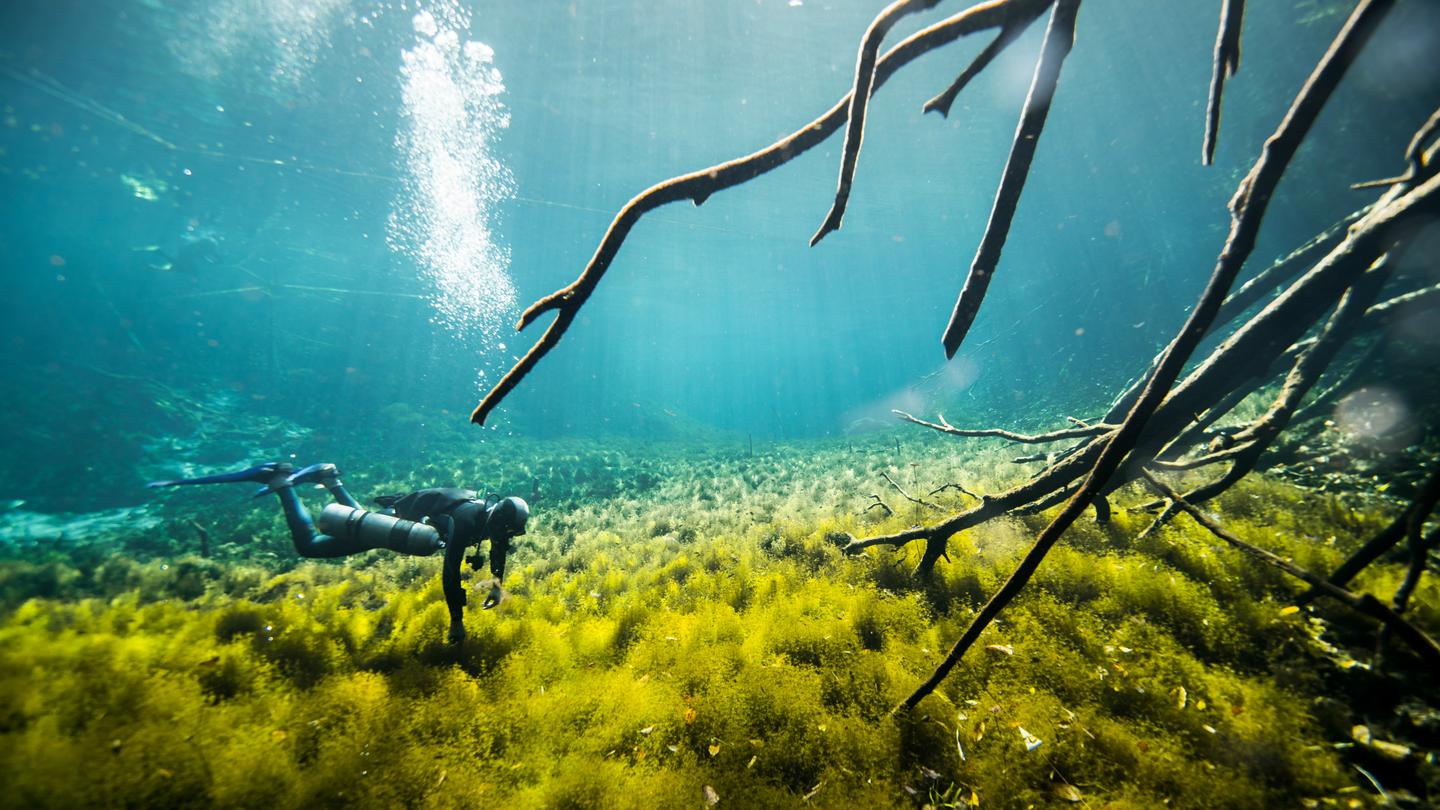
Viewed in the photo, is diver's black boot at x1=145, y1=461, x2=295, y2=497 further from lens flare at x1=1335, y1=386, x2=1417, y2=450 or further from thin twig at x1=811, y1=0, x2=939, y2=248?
lens flare at x1=1335, y1=386, x2=1417, y2=450

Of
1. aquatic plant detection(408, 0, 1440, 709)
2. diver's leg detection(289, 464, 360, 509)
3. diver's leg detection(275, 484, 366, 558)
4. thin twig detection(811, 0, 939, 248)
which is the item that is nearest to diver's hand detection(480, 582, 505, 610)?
diver's leg detection(275, 484, 366, 558)

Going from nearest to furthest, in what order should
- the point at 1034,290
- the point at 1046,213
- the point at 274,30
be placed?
the point at 274,30 → the point at 1046,213 → the point at 1034,290

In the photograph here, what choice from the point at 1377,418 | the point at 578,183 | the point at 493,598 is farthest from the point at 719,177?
the point at 578,183

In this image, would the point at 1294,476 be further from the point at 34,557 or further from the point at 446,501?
the point at 34,557

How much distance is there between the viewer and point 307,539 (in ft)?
16.7

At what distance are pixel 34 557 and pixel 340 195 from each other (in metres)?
23.3

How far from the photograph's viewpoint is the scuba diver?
14.3 ft

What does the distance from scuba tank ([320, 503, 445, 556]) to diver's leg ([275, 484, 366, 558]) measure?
85mm

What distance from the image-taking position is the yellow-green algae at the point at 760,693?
224 centimetres

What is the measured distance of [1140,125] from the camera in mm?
19859

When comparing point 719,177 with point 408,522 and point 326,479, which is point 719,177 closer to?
point 408,522

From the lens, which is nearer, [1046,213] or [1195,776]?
[1195,776]

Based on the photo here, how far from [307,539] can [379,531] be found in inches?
47.2

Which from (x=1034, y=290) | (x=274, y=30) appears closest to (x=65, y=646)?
(x=274, y=30)
